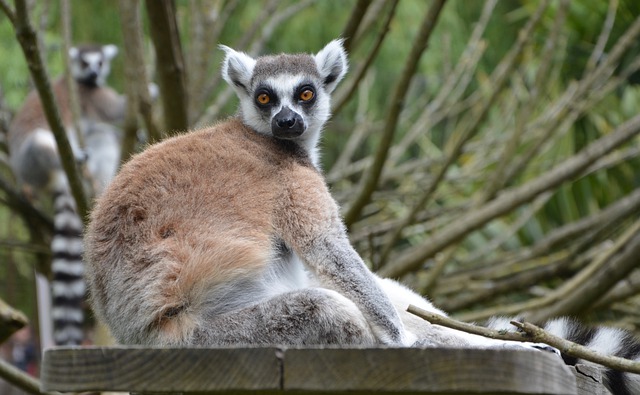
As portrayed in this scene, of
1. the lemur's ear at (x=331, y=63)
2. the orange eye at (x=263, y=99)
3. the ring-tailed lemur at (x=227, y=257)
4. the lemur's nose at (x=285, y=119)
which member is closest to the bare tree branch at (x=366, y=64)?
the lemur's ear at (x=331, y=63)

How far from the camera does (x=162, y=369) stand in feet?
6.26

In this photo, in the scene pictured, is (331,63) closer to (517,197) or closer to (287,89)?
(287,89)

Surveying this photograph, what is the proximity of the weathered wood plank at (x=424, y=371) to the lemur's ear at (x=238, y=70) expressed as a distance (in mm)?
2377

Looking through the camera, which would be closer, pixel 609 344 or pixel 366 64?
pixel 609 344

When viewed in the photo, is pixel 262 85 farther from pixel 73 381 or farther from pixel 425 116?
pixel 425 116

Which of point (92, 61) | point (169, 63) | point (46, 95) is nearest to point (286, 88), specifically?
point (169, 63)

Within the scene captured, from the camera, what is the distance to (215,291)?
2.63 meters

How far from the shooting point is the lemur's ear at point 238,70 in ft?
13.3

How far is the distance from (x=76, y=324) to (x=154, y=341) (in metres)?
4.14

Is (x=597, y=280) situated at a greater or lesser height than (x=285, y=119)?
lesser

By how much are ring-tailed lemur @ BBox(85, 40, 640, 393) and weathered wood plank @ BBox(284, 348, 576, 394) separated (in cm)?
62

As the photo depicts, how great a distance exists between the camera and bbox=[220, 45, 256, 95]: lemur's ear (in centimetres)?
407

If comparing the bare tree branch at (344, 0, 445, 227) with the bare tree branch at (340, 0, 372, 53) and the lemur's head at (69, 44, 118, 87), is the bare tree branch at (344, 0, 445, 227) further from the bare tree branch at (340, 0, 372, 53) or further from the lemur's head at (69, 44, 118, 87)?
the lemur's head at (69, 44, 118, 87)

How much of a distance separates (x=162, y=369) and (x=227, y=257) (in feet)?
2.48
